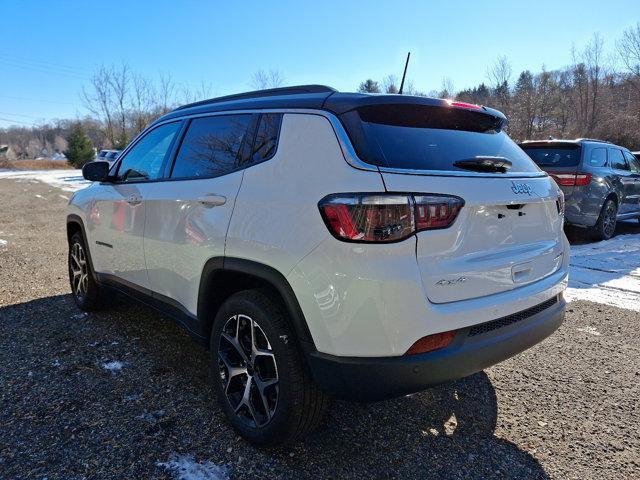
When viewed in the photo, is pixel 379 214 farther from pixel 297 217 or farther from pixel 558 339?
pixel 558 339

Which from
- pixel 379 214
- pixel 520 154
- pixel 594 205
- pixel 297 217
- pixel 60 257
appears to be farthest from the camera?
pixel 594 205

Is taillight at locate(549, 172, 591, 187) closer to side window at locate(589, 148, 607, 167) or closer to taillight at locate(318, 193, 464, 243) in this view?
side window at locate(589, 148, 607, 167)

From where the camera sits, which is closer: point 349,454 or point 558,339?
point 349,454

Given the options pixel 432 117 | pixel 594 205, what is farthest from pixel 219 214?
pixel 594 205

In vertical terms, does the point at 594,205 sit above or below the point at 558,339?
above

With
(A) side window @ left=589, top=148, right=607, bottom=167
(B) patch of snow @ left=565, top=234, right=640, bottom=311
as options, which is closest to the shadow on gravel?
(B) patch of snow @ left=565, top=234, right=640, bottom=311

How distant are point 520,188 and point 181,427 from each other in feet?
7.27

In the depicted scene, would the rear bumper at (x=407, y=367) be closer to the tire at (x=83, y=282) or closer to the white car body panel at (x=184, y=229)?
the white car body panel at (x=184, y=229)

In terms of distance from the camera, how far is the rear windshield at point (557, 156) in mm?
7250

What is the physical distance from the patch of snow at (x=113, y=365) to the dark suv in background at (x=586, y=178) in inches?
264

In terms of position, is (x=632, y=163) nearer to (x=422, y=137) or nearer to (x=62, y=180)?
(x=422, y=137)

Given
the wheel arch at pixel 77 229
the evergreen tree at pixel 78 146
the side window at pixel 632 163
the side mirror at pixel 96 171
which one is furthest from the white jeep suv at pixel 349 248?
the evergreen tree at pixel 78 146

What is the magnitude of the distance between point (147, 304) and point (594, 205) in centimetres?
708

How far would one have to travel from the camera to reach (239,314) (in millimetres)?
2354
